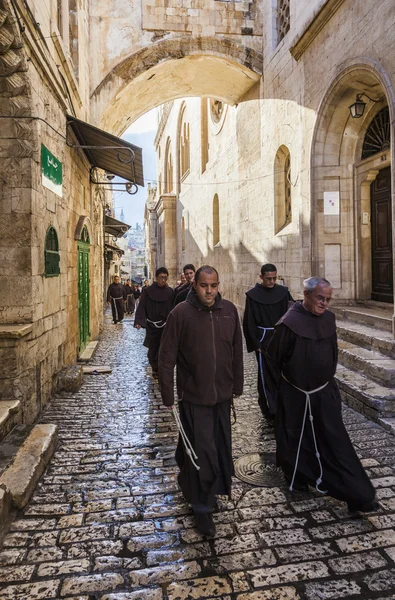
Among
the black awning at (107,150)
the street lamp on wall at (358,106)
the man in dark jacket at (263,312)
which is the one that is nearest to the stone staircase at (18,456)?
the man in dark jacket at (263,312)

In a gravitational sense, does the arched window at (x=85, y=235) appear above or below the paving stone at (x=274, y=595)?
above

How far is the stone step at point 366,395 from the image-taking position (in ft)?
15.5

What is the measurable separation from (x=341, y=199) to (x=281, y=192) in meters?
2.75

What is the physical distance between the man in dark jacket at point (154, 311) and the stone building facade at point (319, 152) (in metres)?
3.19

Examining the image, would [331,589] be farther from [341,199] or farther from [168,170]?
[168,170]

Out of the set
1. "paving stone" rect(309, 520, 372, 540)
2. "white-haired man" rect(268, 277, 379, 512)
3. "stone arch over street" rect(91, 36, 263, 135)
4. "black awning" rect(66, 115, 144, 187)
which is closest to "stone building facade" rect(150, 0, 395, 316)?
"stone arch over street" rect(91, 36, 263, 135)

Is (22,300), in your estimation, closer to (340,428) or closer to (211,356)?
Answer: (211,356)

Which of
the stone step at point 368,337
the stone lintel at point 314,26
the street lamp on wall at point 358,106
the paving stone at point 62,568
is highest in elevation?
the stone lintel at point 314,26

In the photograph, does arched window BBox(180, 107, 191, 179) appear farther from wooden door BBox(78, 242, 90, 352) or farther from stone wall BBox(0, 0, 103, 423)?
stone wall BBox(0, 0, 103, 423)

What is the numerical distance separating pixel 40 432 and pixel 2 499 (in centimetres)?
129

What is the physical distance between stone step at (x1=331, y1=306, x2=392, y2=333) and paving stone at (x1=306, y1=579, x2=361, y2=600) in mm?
4627

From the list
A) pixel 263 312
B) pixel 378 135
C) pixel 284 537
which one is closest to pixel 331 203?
pixel 378 135

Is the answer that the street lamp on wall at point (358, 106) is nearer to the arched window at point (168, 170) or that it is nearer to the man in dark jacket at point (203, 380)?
the man in dark jacket at point (203, 380)

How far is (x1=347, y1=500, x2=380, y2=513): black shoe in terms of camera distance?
2973 mm
